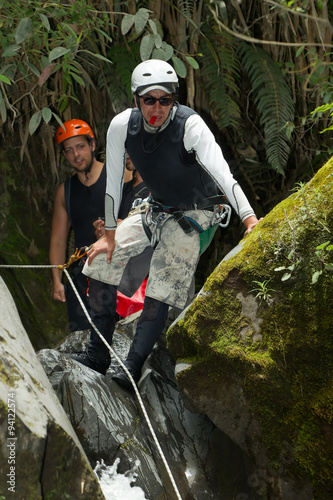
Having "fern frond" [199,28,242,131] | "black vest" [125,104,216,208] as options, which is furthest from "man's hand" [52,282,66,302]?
"fern frond" [199,28,242,131]

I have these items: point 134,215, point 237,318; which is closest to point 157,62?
point 134,215

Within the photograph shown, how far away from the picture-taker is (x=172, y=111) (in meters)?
3.48

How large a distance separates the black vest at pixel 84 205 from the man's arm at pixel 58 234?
15 cm

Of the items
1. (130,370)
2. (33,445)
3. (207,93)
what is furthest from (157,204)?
(207,93)

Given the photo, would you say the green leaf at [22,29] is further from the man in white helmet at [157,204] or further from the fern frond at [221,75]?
the fern frond at [221,75]

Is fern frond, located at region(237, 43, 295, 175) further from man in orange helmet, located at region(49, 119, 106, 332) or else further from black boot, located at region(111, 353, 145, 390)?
black boot, located at region(111, 353, 145, 390)

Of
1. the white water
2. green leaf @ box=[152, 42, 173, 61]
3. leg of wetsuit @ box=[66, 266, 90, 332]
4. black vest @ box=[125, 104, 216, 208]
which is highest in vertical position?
green leaf @ box=[152, 42, 173, 61]

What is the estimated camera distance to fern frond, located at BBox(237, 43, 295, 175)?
17.7 ft

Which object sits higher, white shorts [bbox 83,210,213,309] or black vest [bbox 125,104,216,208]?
black vest [bbox 125,104,216,208]

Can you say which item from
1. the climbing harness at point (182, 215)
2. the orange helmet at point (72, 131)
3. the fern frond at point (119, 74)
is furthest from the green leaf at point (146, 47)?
the fern frond at point (119, 74)

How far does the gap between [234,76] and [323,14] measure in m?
1.32

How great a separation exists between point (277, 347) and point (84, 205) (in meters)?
2.86

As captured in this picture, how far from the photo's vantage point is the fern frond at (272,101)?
5.39 meters

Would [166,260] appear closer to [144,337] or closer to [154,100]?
[144,337]
